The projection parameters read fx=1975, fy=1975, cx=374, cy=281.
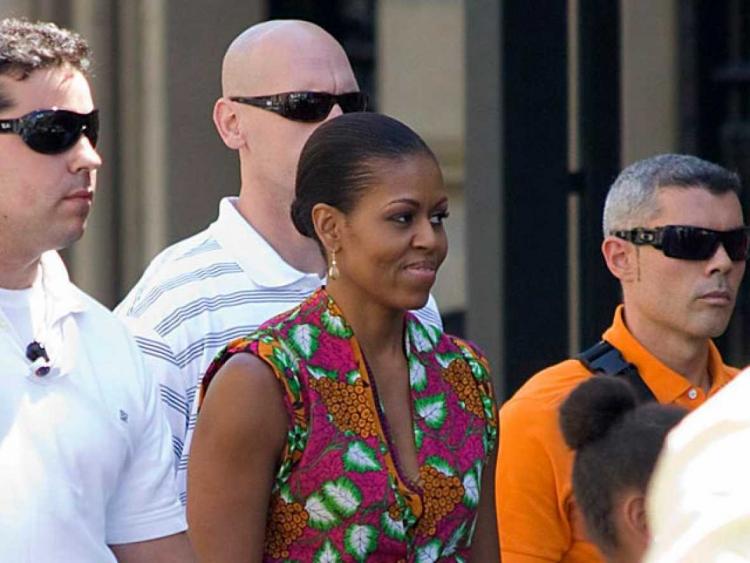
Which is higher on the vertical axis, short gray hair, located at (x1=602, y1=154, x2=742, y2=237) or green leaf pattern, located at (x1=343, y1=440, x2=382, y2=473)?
short gray hair, located at (x1=602, y1=154, x2=742, y2=237)

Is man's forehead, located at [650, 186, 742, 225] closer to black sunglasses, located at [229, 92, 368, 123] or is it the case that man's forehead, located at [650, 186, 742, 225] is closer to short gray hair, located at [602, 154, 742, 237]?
short gray hair, located at [602, 154, 742, 237]

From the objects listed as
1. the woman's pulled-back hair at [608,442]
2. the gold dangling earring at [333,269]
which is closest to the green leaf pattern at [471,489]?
the woman's pulled-back hair at [608,442]

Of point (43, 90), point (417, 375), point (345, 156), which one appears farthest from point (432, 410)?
point (43, 90)

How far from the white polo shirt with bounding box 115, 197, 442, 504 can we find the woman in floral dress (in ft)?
1.53

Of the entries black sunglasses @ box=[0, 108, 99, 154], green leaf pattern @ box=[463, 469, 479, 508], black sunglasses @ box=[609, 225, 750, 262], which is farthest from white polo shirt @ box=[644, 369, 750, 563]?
black sunglasses @ box=[609, 225, 750, 262]

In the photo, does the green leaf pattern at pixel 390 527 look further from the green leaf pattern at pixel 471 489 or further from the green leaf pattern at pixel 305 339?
the green leaf pattern at pixel 305 339

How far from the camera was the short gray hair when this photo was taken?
464 centimetres

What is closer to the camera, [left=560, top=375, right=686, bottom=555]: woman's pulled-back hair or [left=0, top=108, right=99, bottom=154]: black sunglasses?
[left=560, top=375, right=686, bottom=555]: woman's pulled-back hair

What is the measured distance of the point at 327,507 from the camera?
3564 millimetres

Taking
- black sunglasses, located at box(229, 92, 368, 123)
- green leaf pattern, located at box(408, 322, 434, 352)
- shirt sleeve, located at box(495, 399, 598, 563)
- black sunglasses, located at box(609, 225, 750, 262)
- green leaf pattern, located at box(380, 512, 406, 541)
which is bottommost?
shirt sleeve, located at box(495, 399, 598, 563)

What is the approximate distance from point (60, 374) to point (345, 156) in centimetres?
70

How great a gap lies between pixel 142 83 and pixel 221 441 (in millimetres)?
6198

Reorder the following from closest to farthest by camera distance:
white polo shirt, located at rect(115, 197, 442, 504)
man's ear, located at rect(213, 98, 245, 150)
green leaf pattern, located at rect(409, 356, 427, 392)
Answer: green leaf pattern, located at rect(409, 356, 427, 392) < white polo shirt, located at rect(115, 197, 442, 504) < man's ear, located at rect(213, 98, 245, 150)

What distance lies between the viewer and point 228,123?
4.76 m
